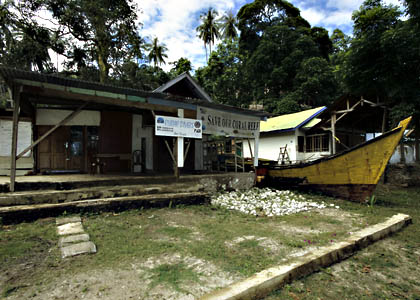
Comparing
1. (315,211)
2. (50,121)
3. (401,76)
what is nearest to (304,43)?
(401,76)

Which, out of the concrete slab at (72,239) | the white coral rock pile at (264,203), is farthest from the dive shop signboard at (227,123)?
the concrete slab at (72,239)

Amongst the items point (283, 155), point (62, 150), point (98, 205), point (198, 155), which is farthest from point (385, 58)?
point (62, 150)

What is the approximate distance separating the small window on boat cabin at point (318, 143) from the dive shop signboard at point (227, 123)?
24.5 feet

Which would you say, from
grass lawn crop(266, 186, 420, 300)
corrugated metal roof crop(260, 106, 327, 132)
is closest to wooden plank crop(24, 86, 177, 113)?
grass lawn crop(266, 186, 420, 300)

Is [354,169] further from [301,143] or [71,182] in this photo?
[71,182]

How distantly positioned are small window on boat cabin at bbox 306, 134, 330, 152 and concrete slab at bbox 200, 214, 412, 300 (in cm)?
1204

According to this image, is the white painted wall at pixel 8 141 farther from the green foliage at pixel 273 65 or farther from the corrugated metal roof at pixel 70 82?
the green foliage at pixel 273 65

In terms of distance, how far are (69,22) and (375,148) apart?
2018cm

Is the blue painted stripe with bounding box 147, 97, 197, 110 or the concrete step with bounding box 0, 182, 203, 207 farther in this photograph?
the blue painted stripe with bounding box 147, 97, 197, 110

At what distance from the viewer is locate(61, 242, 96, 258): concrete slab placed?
11.5ft

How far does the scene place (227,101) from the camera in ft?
91.9

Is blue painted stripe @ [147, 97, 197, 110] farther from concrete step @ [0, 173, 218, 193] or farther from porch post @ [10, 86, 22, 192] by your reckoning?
porch post @ [10, 86, 22, 192]

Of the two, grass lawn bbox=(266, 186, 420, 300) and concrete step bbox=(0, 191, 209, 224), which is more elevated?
concrete step bbox=(0, 191, 209, 224)

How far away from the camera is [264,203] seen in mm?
7793
